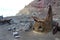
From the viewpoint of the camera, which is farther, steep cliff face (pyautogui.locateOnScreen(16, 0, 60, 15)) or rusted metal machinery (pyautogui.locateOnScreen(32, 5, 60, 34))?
steep cliff face (pyautogui.locateOnScreen(16, 0, 60, 15))

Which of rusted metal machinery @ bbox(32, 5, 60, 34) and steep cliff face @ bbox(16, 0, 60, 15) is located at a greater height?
steep cliff face @ bbox(16, 0, 60, 15)

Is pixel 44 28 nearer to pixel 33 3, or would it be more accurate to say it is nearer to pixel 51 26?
pixel 51 26

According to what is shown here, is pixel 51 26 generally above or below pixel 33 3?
below

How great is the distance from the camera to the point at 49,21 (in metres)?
4.03

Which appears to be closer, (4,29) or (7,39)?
(7,39)

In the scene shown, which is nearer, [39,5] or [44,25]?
[44,25]

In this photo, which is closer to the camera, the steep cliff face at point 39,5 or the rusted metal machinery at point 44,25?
the rusted metal machinery at point 44,25

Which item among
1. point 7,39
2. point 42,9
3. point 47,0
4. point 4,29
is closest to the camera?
point 7,39

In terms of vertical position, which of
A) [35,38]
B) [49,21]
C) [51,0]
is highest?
[51,0]

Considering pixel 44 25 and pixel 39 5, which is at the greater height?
pixel 39 5

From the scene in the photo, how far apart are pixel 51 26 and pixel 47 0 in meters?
4.52

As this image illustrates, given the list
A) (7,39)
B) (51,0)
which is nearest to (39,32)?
(7,39)

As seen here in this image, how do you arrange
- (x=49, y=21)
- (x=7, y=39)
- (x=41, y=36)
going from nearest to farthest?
(x=7, y=39) < (x=41, y=36) < (x=49, y=21)

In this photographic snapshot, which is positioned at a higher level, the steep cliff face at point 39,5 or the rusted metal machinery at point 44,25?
the steep cliff face at point 39,5
